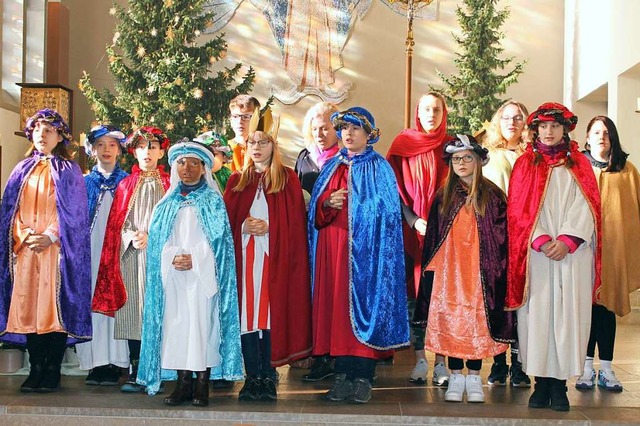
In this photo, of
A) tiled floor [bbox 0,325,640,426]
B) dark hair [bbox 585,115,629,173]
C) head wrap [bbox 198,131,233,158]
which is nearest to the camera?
tiled floor [bbox 0,325,640,426]

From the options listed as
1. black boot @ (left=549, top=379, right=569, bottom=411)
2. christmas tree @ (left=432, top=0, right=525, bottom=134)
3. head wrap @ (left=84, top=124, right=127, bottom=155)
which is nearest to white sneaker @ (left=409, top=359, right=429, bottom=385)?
black boot @ (left=549, top=379, right=569, bottom=411)

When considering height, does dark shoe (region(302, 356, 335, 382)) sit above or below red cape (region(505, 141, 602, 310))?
below

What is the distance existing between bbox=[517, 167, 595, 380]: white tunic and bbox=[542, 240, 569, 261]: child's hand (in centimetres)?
8

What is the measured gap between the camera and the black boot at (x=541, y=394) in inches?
183

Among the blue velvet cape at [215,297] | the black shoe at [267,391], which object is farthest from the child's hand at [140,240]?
the black shoe at [267,391]

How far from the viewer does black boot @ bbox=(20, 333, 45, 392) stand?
5.06 meters

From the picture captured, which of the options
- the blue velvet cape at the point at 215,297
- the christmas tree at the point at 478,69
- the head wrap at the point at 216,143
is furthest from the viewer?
the christmas tree at the point at 478,69

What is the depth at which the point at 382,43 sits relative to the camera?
1282 centimetres

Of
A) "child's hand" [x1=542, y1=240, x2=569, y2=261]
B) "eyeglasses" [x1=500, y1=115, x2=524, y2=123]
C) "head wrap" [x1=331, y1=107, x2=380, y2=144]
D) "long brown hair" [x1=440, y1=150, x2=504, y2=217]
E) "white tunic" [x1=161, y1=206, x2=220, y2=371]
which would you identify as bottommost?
"white tunic" [x1=161, y1=206, x2=220, y2=371]

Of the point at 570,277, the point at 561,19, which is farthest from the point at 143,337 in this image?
the point at 561,19

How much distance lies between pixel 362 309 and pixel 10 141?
827 cm

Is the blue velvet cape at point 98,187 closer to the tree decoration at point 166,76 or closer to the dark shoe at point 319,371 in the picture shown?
the dark shoe at point 319,371

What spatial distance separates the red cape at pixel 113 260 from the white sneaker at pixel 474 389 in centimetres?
224

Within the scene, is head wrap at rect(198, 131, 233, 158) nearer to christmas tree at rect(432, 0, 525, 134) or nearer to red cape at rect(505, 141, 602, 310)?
red cape at rect(505, 141, 602, 310)
